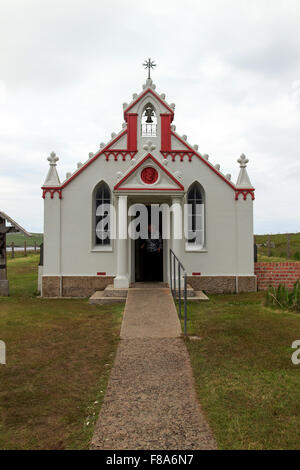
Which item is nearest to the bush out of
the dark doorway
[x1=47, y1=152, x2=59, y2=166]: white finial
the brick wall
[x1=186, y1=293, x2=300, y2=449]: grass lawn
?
[x1=186, y1=293, x2=300, y2=449]: grass lawn

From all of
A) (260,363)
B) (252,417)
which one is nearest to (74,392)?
(252,417)

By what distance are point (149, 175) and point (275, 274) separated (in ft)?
19.8

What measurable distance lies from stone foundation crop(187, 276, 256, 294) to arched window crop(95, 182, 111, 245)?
352 cm

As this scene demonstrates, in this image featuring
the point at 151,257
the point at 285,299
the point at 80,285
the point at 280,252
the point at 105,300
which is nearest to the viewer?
the point at 285,299

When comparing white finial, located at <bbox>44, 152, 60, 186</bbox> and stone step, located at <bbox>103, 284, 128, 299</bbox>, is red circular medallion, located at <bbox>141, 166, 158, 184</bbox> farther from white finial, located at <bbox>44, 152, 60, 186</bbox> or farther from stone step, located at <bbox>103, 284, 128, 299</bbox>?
stone step, located at <bbox>103, 284, 128, 299</bbox>

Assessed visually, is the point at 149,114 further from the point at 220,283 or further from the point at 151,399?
the point at 151,399

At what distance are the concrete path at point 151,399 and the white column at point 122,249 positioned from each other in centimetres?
381

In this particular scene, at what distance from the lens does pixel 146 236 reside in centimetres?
1296

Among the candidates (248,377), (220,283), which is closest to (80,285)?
(220,283)

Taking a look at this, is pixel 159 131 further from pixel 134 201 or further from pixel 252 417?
pixel 252 417

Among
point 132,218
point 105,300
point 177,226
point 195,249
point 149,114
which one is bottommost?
point 105,300

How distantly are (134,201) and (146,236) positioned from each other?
142 centimetres

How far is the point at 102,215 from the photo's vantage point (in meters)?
12.7
